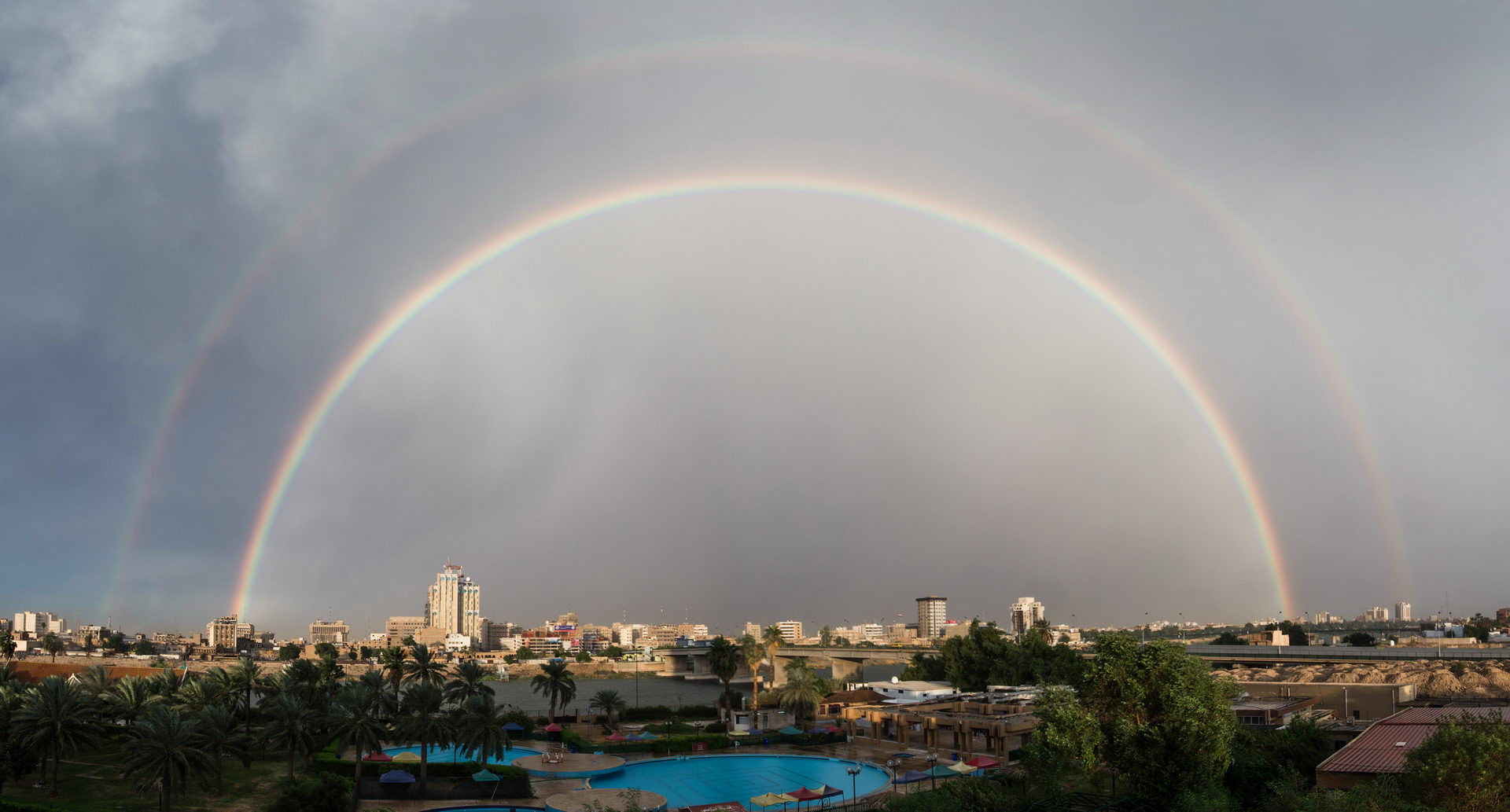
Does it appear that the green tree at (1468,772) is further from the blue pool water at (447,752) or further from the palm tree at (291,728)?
the blue pool water at (447,752)

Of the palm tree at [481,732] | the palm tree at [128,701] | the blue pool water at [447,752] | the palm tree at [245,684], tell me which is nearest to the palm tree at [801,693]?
the blue pool water at [447,752]

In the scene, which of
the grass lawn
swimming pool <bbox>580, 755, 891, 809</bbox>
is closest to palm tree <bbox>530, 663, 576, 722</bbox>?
swimming pool <bbox>580, 755, 891, 809</bbox>

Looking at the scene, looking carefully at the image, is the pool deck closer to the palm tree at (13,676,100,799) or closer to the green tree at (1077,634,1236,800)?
the palm tree at (13,676,100,799)

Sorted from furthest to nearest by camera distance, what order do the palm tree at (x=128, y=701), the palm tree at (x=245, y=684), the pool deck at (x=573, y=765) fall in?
the palm tree at (x=245, y=684), the pool deck at (x=573, y=765), the palm tree at (x=128, y=701)

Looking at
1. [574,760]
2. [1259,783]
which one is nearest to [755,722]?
[574,760]

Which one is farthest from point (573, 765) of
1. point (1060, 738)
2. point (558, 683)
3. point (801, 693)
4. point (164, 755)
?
point (1060, 738)

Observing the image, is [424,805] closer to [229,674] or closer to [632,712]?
[229,674]
